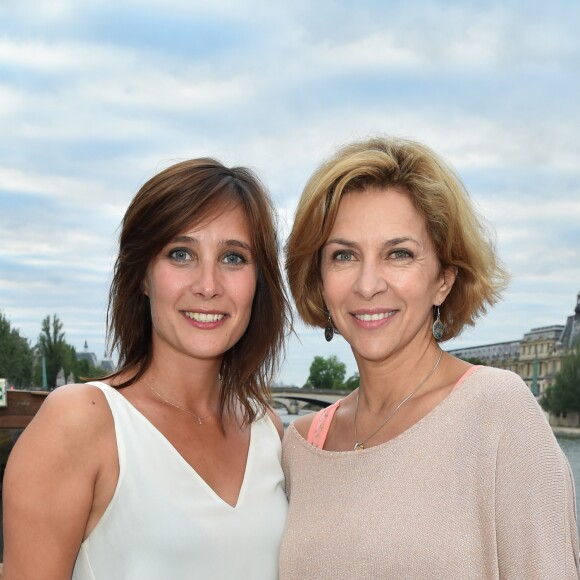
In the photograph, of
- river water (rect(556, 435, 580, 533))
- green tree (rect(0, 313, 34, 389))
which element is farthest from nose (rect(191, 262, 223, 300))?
green tree (rect(0, 313, 34, 389))

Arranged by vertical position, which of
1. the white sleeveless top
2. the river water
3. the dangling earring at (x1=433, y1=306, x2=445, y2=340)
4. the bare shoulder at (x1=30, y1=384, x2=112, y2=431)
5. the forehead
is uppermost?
the forehead

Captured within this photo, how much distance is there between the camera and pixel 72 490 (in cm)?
244

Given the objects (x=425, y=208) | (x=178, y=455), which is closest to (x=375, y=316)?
(x=425, y=208)

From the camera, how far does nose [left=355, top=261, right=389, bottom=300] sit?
8.98 feet

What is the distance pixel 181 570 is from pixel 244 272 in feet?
3.20

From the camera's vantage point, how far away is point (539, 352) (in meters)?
89.6

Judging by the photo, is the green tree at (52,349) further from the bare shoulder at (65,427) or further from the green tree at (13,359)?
the bare shoulder at (65,427)

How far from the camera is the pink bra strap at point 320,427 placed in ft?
10.1

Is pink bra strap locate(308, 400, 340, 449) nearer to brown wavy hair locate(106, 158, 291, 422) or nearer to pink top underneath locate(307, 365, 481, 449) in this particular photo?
pink top underneath locate(307, 365, 481, 449)

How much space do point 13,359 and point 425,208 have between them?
44146 mm

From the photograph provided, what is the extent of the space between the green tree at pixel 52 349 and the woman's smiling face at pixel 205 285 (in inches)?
2207

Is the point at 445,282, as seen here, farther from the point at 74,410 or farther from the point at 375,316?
the point at 74,410

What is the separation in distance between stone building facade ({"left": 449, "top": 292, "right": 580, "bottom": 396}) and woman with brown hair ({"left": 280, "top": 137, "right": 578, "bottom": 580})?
82.3 metres

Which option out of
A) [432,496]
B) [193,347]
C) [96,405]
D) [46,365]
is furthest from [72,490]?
[46,365]
